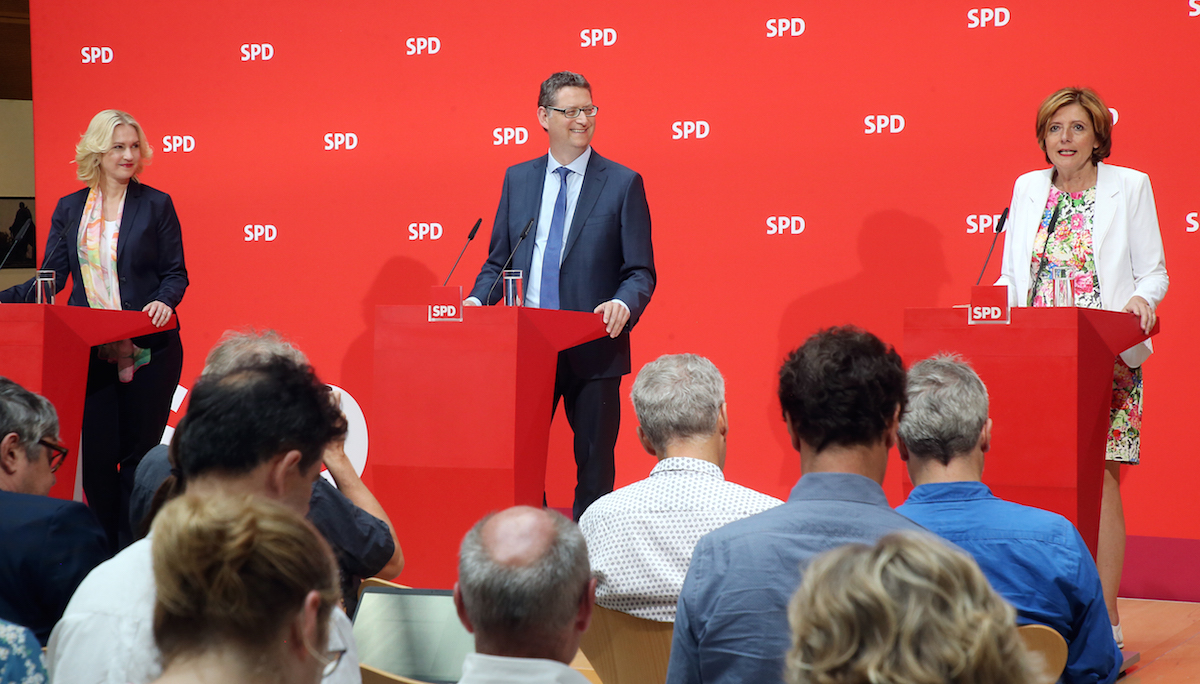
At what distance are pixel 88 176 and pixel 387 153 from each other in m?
1.54

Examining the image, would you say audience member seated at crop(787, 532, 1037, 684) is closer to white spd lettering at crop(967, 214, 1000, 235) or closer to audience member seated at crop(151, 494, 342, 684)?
audience member seated at crop(151, 494, 342, 684)

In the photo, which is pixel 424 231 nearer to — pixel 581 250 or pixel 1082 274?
pixel 581 250

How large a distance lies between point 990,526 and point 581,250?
A: 6.61 feet

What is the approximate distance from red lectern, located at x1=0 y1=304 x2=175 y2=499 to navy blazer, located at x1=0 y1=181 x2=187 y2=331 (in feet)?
1.33

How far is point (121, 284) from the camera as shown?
→ 3947 millimetres

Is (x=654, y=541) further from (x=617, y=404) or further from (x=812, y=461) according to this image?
(x=617, y=404)

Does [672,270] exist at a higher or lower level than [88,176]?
lower

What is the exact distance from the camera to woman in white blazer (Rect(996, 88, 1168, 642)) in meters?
3.11

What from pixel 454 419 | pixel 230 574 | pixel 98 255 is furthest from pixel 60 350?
pixel 230 574

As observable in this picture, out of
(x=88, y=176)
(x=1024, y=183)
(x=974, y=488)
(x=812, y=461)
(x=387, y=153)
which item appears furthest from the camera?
(x=387, y=153)

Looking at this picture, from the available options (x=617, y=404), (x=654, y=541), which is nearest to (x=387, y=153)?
(x=617, y=404)

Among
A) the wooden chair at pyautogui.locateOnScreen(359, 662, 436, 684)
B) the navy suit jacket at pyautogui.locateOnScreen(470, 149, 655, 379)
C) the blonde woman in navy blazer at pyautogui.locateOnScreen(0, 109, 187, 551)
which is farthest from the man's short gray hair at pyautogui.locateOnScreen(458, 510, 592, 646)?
the blonde woman in navy blazer at pyautogui.locateOnScreen(0, 109, 187, 551)

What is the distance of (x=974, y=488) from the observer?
1886mm

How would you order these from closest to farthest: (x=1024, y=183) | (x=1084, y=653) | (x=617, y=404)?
(x=1084, y=653), (x=1024, y=183), (x=617, y=404)
